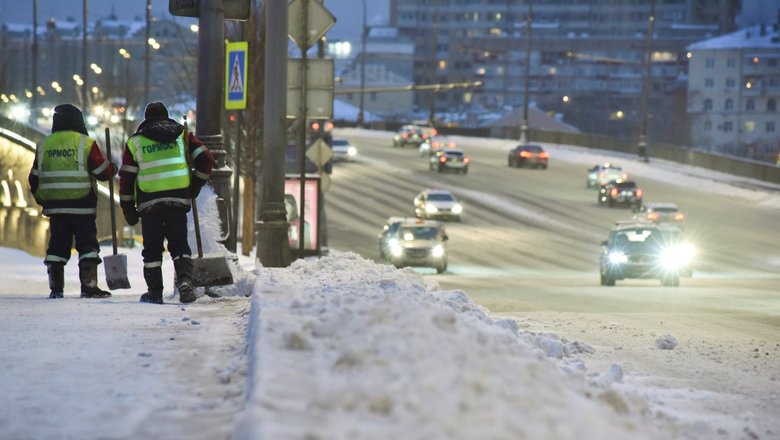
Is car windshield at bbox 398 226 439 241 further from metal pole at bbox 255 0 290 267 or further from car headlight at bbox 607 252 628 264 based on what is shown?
metal pole at bbox 255 0 290 267

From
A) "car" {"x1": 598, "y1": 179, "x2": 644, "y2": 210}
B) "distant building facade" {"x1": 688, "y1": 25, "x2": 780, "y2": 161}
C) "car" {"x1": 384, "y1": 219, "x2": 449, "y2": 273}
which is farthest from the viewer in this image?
"distant building facade" {"x1": 688, "y1": 25, "x2": 780, "y2": 161}

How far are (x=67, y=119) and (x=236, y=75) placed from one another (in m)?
4.32

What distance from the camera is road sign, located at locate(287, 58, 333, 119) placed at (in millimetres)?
21750

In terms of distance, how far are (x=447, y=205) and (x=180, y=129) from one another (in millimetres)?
48897

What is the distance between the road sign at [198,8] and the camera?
49.9 ft

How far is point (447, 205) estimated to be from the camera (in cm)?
6191

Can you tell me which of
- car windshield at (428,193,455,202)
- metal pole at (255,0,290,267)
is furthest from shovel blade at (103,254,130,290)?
car windshield at (428,193,455,202)

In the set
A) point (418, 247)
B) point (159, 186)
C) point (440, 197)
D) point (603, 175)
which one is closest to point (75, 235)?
point (159, 186)

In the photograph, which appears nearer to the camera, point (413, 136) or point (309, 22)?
point (309, 22)

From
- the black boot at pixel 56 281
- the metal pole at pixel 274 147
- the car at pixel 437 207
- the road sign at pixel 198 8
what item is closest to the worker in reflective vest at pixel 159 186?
the black boot at pixel 56 281

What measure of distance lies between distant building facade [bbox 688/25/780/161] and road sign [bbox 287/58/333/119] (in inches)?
5756

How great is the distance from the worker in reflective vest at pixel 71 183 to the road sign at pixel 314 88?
8062 mm

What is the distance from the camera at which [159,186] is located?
1320cm

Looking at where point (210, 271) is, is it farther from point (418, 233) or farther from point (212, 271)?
point (418, 233)
